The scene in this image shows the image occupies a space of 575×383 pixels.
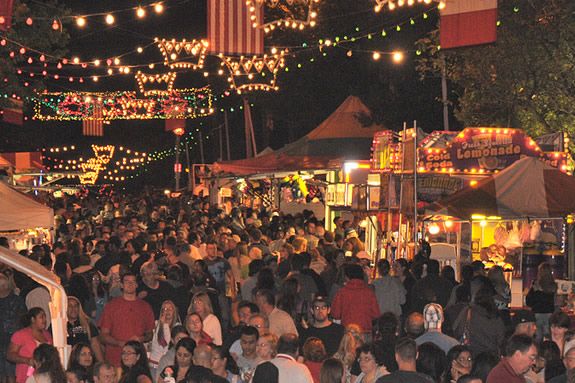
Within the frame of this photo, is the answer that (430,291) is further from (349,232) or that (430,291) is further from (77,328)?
(349,232)

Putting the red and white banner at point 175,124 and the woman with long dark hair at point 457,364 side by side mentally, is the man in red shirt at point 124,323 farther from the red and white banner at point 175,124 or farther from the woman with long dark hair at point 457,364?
the red and white banner at point 175,124

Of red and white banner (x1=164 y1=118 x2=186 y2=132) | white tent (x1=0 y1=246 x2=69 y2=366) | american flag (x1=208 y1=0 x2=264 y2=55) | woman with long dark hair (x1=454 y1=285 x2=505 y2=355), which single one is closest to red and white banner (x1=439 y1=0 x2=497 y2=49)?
american flag (x1=208 y1=0 x2=264 y2=55)

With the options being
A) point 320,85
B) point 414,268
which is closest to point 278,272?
point 414,268

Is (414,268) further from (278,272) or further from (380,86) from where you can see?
(380,86)

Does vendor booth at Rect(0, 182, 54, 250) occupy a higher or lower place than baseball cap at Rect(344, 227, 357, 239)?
higher

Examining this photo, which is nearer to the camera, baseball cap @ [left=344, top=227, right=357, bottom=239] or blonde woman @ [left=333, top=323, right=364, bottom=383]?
blonde woman @ [left=333, top=323, right=364, bottom=383]

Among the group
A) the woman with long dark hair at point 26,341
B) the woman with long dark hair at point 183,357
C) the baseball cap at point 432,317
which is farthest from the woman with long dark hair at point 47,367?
the baseball cap at point 432,317

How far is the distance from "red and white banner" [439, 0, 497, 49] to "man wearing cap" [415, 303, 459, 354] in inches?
216

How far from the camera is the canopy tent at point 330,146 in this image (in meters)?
29.3

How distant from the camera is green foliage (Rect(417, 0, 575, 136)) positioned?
23.6 meters

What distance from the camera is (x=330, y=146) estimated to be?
29.9 metres

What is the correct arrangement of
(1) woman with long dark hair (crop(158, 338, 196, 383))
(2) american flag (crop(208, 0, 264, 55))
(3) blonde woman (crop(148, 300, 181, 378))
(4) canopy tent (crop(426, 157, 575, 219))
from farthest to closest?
(2) american flag (crop(208, 0, 264, 55))
(4) canopy tent (crop(426, 157, 575, 219))
(3) blonde woman (crop(148, 300, 181, 378))
(1) woman with long dark hair (crop(158, 338, 196, 383))

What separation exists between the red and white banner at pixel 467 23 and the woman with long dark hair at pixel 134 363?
733 cm

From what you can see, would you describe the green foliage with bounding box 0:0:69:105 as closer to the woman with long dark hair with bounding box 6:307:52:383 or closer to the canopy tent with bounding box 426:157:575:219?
the canopy tent with bounding box 426:157:575:219
